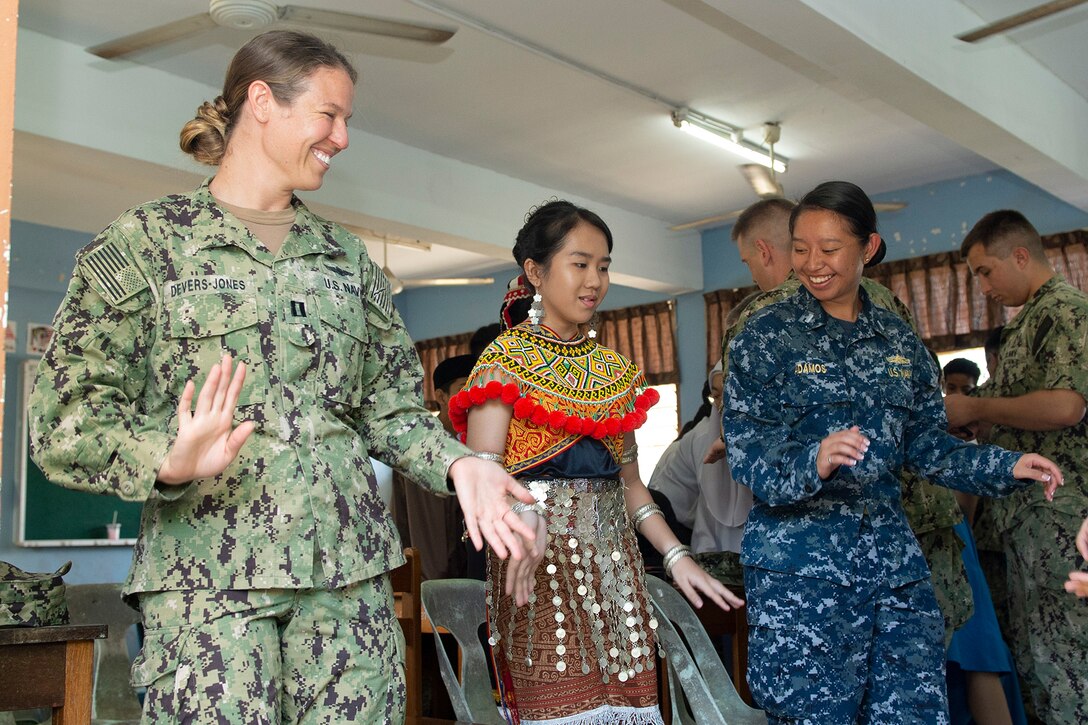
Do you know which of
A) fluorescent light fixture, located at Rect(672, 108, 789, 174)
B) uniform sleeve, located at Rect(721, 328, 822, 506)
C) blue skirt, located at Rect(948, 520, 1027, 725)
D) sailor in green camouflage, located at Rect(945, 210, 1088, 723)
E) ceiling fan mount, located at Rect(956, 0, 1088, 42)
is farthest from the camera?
fluorescent light fixture, located at Rect(672, 108, 789, 174)

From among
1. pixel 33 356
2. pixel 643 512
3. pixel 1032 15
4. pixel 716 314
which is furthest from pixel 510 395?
pixel 716 314

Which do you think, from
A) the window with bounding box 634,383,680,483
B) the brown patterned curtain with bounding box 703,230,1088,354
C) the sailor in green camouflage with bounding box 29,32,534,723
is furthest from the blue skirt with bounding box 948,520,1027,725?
the window with bounding box 634,383,680,483

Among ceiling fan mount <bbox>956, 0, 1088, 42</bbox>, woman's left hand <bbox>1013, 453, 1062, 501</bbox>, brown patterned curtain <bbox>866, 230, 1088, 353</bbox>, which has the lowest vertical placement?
woman's left hand <bbox>1013, 453, 1062, 501</bbox>

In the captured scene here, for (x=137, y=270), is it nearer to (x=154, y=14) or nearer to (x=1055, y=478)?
(x=1055, y=478)

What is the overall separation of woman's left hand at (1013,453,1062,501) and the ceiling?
8.75 ft

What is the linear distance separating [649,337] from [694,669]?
7.53m

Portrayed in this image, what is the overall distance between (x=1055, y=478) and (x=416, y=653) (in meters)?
1.55

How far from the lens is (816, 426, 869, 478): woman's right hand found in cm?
214

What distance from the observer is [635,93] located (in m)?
6.66

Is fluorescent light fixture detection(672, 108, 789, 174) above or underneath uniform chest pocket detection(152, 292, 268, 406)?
above

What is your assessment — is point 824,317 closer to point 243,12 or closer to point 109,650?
point 109,650

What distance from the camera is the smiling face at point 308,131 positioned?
168 cm

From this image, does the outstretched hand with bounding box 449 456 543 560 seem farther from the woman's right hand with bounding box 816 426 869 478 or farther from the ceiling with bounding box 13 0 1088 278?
the ceiling with bounding box 13 0 1088 278

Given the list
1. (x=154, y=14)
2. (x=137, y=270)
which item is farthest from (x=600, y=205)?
(x=137, y=270)
